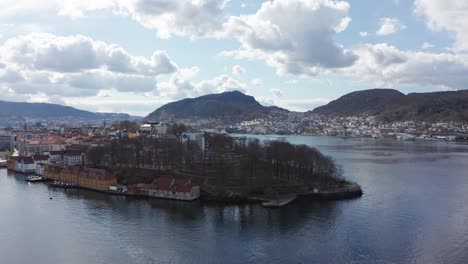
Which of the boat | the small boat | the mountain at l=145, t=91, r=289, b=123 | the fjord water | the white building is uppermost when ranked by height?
the mountain at l=145, t=91, r=289, b=123

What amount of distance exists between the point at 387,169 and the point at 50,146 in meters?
21.2

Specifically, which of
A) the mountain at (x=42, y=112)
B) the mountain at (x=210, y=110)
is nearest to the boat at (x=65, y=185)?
the mountain at (x=210, y=110)

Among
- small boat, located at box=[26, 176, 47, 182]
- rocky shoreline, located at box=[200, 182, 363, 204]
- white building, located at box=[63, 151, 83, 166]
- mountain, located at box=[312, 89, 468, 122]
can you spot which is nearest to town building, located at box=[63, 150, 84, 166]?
white building, located at box=[63, 151, 83, 166]

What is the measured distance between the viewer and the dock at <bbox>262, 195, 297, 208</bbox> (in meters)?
13.7

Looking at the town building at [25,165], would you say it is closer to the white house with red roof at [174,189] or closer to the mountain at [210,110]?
the white house with red roof at [174,189]

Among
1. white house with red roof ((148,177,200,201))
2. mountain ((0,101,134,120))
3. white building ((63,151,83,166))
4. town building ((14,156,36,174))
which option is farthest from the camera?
mountain ((0,101,134,120))

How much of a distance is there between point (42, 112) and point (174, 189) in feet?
384

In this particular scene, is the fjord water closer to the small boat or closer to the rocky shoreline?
the rocky shoreline

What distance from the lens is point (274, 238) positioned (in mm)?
10414

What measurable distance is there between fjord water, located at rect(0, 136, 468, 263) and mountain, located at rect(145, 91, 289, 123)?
80152 millimetres

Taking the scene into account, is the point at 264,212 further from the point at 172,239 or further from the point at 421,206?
the point at 421,206

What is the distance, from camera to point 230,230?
11.1m

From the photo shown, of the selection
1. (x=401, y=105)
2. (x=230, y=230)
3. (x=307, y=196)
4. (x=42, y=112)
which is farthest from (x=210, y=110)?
(x=230, y=230)

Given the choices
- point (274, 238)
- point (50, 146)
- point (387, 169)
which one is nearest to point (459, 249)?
point (274, 238)
